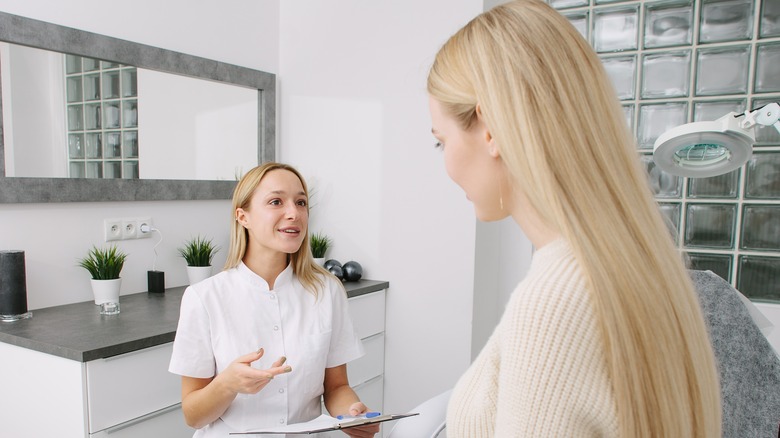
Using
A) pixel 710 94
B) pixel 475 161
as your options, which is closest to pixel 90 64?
pixel 475 161

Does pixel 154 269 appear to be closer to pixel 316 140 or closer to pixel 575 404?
pixel 316 140

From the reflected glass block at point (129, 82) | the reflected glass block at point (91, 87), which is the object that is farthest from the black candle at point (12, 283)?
the reflected glass block at point (129, 82)

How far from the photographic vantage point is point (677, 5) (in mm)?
2082

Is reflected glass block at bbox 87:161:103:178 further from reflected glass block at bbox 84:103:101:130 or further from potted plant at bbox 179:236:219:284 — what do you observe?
potted plant at bbox 179:236:219:284

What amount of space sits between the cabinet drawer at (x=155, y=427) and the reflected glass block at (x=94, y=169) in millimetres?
840

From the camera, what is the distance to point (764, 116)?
3.70 feet

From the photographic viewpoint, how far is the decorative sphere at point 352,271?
236 centimetres

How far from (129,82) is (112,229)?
1.70 feet

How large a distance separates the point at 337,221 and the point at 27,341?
133cm

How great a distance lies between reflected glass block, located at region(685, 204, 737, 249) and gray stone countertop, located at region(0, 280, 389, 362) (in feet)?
5.88

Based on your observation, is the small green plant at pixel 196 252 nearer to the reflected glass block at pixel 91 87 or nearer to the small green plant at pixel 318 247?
the small green plant at pixel 318 247

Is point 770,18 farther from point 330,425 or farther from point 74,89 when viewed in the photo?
point 74,89

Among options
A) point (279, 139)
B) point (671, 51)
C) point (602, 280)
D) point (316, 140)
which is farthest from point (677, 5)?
point (602, 280)

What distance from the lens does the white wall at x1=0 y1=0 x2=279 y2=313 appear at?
179 centimetres
